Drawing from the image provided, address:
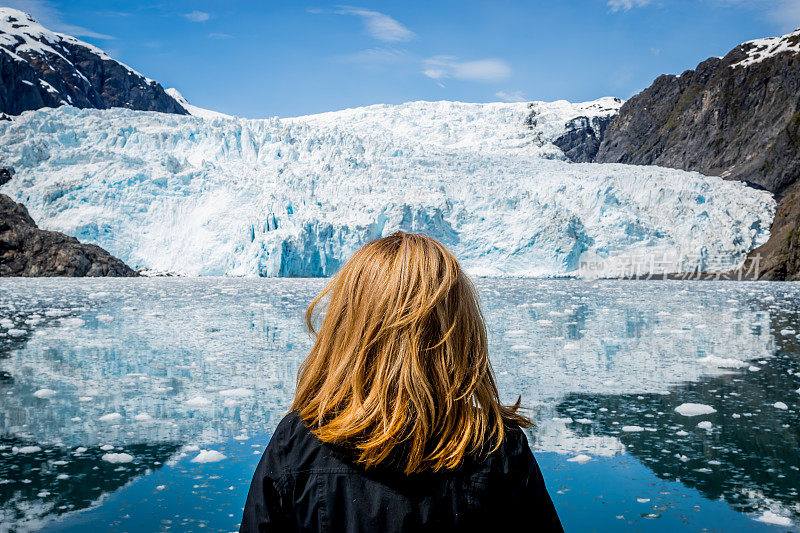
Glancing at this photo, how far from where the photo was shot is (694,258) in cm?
2320

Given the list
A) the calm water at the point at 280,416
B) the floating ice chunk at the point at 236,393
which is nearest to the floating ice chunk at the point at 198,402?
the calm water at the point at 280,416

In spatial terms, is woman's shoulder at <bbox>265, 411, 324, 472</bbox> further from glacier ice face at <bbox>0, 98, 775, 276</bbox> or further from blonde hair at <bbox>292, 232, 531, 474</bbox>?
glacier ice face at <bbox>0, 98, 775, 276</bbox>

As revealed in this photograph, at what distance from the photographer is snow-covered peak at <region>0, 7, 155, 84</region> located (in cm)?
6538

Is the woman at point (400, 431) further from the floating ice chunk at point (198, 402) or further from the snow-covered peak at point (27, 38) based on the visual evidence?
the snow-covered peak at point (27, 38)

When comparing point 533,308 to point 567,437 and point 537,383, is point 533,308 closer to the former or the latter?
point 537,383

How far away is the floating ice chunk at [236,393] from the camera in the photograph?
4.27m

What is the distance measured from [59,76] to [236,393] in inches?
3006

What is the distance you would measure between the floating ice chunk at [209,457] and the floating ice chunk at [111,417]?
0.91 meters

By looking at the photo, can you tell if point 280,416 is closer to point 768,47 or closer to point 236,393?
point 236,393

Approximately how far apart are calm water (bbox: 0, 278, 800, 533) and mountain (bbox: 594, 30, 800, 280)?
100 ft

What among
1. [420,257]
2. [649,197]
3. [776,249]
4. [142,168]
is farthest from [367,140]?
[420,257]

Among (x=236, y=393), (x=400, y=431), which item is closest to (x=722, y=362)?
(x=236, y=393)

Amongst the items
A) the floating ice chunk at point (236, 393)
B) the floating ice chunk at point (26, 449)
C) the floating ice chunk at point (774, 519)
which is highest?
the floating ice chunk at point (774, 519)

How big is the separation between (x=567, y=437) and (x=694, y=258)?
73.8 ft
